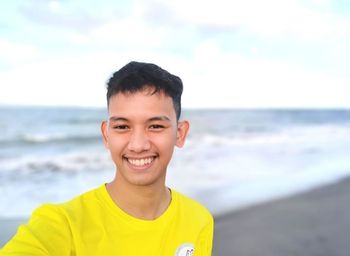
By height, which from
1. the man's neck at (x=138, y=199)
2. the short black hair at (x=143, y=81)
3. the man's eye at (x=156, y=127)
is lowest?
the man's neck at (x=138, y=199)

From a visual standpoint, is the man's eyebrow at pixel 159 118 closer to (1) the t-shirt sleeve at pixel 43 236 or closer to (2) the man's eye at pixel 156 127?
(2) the man's eye at pixel 156 127

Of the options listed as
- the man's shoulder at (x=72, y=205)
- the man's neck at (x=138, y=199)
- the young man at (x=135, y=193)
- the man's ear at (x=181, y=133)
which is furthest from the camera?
the man's ear at (x=181, y=133)

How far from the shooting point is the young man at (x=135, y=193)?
1804 millimetres

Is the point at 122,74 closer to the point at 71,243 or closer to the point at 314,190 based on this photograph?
the point at 71,243

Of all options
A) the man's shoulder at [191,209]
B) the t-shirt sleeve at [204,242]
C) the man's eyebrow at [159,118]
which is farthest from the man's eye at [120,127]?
the t-shirt sleeve at [204,242]

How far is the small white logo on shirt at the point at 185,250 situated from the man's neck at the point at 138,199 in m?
0.18

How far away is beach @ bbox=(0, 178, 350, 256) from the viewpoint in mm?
4934

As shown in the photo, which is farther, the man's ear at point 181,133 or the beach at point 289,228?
the beach at point 289,228

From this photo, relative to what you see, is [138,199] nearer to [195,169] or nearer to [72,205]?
[72,205]

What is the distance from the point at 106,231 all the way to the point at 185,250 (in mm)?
469

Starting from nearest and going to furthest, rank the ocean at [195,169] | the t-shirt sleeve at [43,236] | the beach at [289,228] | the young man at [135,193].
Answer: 1. the t-shirt sleeve at [43,236]
2. the young man at [135,193]
3. the beach at [289,228]
4. the ocean at [195,169]

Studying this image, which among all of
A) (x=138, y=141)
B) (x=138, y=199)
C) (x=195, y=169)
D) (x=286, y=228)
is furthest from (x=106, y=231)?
(x=195, y=169)

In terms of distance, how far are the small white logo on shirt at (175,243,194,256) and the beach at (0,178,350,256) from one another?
280 cm

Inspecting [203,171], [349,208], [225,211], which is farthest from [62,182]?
[349,208]
